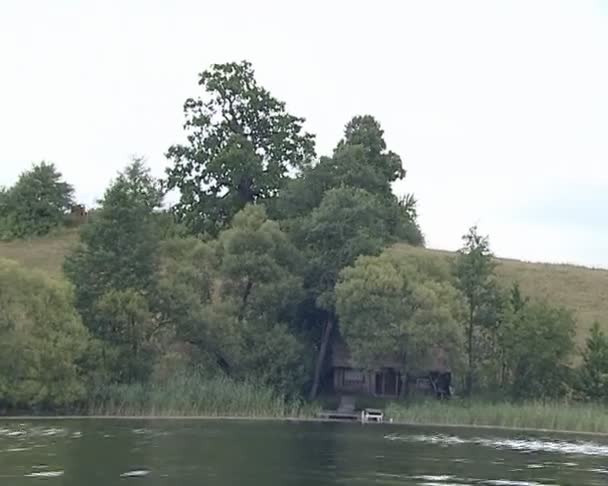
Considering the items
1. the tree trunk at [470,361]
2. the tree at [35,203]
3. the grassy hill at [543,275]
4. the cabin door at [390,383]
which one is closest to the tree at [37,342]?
the cabin door at [390,383]

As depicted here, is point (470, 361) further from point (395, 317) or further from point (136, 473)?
point (136, 473)

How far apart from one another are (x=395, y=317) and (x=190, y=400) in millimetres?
13580

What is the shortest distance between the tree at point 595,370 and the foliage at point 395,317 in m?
7.69

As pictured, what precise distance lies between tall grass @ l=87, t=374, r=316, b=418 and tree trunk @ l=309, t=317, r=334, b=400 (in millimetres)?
5835

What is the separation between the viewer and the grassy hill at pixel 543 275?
8550cm

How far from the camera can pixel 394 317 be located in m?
68.1

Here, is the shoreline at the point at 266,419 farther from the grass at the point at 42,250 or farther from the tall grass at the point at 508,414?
the grass at the point at 42,250

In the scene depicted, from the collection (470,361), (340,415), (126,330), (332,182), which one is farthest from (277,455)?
(332,182)

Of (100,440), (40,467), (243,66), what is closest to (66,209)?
(243,66)

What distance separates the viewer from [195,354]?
6981cm

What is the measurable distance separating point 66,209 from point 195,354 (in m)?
45.1

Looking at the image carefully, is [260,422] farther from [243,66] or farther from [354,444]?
[243,66]

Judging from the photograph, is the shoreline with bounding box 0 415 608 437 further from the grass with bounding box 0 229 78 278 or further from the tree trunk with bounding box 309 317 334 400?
the grass with bounding box 0 229 78 278

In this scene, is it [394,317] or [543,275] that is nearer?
[394,317]
